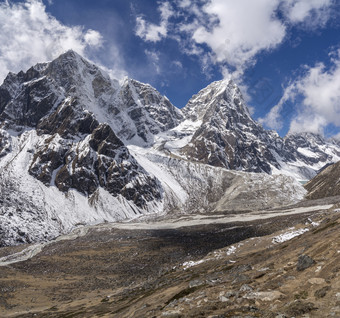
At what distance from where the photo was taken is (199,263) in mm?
56844

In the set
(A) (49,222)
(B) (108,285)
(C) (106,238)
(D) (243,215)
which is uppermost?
(A) (49,222)

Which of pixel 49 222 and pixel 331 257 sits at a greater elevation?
pixel 49 222

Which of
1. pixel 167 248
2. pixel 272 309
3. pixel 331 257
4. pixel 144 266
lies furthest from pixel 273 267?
pixel 167 248

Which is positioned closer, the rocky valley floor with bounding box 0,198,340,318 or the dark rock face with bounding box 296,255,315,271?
the rocky valley floor with bounding box 0,198,340,318

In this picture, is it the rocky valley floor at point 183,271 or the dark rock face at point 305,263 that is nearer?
the rocky valley floor at point 183,271

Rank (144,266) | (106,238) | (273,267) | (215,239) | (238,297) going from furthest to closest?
1. (106,238)
2. (215,239)
3. (144,266)
4. (273,267)
5. (238,297)

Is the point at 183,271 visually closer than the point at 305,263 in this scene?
No

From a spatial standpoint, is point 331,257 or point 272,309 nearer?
point 272,309

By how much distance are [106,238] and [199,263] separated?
81.2m

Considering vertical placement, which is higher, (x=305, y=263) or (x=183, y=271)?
(x=305, y=263)

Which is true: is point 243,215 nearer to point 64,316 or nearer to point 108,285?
point 108,285

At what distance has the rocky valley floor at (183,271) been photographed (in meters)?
19.9

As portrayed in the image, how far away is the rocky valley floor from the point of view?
1991 centimetres

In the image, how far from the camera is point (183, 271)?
51406 millimetres
